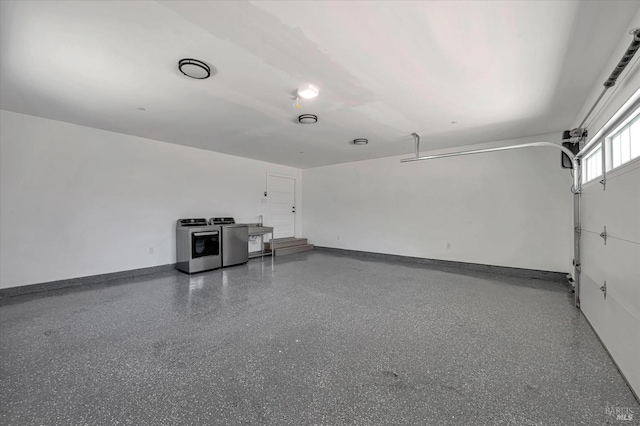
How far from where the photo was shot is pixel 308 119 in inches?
144

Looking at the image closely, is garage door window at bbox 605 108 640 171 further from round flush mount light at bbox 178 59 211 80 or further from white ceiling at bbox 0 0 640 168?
round flush mount light at bbox 178 59 211 80

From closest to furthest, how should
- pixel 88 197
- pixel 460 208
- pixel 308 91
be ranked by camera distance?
1. pixel 308 91
2. pixel 88 197
3. pixel 460 208

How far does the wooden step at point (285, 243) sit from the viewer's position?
6.92 metres

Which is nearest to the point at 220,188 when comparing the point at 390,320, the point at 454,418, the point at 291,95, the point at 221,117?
the point at 221,117

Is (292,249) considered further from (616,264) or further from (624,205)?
(624,205)

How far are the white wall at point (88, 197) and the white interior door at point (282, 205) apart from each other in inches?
69.4

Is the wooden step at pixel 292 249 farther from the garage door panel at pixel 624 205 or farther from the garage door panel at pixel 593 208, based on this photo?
→ the garage door panel at pixel 624 205

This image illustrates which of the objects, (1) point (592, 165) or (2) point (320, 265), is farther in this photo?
(2) point (320, 265)

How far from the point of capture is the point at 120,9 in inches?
67.8

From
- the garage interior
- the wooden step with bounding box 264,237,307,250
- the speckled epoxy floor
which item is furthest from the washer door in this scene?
the wooden step with bounding box 264,237,307,250

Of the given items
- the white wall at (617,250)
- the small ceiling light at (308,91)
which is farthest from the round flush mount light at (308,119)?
the white wall at (617,250)

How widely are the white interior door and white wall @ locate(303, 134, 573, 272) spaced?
3.48 feet

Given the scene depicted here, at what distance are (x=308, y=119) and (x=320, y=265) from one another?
10.4ft

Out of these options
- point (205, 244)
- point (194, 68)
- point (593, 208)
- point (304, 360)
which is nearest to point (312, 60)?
point (194, 68)
